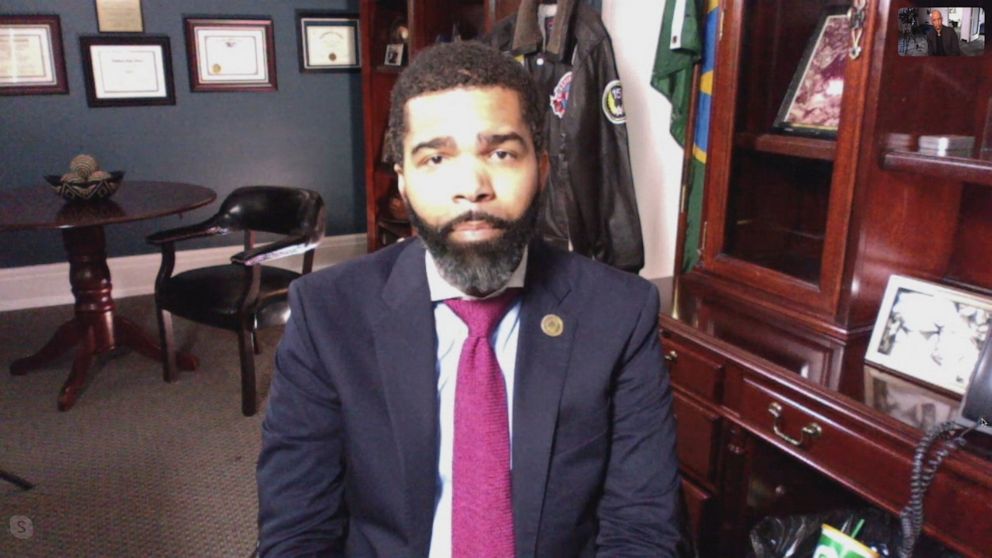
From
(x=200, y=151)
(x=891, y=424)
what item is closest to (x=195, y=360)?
(x=200, y=151)

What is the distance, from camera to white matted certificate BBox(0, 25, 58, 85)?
12.2ft

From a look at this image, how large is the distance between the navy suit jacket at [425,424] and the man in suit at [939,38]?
794 mm

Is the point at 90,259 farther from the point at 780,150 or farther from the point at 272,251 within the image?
the point at 780,150

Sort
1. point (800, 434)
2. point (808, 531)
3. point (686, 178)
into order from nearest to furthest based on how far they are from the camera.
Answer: point (800, 434)
point (808, 531)
point (686, 178)

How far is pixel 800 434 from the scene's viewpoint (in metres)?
1.36

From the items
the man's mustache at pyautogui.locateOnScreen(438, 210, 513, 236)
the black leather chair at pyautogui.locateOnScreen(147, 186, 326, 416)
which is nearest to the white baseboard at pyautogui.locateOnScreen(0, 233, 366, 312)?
the black leather chair at pyautogui.locateOnScreen(147, 186, 326, 416)

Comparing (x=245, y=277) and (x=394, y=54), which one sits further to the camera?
(x=394, y=54)

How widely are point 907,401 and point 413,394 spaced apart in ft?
2.75

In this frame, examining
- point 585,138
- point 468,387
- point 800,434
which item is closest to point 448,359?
point 468,387

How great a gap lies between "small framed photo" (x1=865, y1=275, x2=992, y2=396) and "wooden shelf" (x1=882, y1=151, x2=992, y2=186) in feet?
0.70

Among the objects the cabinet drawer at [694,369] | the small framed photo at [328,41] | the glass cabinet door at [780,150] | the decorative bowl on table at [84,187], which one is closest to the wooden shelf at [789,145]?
the glass cabinet door at [780,150]

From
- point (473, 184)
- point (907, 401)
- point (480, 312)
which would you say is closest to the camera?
point (473, 184)

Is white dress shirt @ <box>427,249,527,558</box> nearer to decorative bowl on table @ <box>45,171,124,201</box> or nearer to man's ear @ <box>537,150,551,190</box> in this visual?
man's ear @ <box>537,150,551,190</box>

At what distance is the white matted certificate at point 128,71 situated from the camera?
Answer: 12.8 ft
